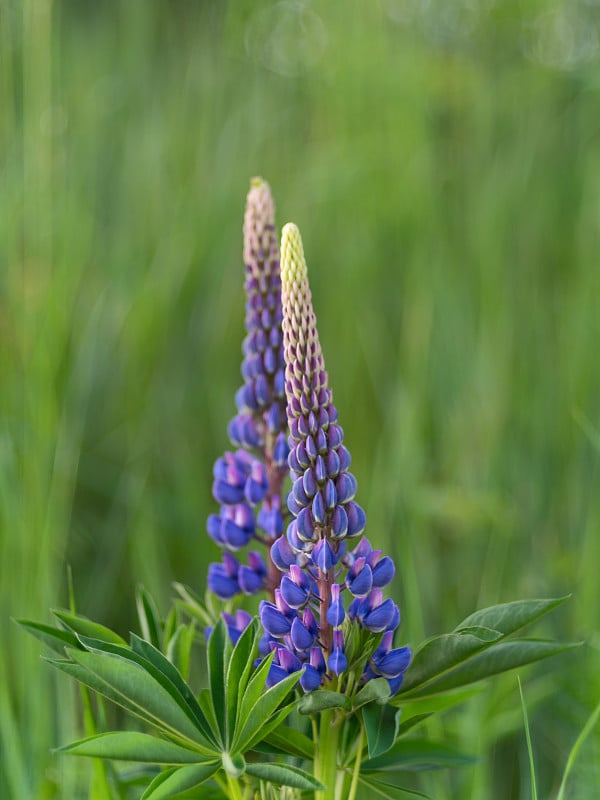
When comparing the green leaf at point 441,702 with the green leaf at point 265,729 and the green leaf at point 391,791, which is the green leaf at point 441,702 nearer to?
the green leaf at point 391,791

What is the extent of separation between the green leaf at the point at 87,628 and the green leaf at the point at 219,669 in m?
0.08

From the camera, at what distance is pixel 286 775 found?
0.72 meters

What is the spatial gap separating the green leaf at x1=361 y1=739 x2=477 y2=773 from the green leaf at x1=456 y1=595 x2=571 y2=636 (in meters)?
0.18

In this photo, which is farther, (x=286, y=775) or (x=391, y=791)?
(x=391, y=791)

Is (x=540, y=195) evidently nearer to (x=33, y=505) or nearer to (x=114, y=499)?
(x=114, y=499)

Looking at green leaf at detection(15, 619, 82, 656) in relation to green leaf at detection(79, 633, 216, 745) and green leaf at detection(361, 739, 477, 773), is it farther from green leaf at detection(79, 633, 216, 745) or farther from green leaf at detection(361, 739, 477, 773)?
green leaf at detection(361, 739, 477, 773)

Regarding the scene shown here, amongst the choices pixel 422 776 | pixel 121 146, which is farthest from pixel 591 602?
pixel 121 146

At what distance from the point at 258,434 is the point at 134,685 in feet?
1.22

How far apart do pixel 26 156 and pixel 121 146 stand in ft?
4.24

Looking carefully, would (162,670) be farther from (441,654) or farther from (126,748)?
(441,654)

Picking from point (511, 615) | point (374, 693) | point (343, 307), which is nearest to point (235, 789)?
point (374, 693)

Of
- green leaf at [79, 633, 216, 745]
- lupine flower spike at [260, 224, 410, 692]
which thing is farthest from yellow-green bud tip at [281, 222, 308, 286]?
green leaf at [79, 633, 216, 745]

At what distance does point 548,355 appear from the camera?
227cm

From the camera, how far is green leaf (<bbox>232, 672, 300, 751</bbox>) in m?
0.73
